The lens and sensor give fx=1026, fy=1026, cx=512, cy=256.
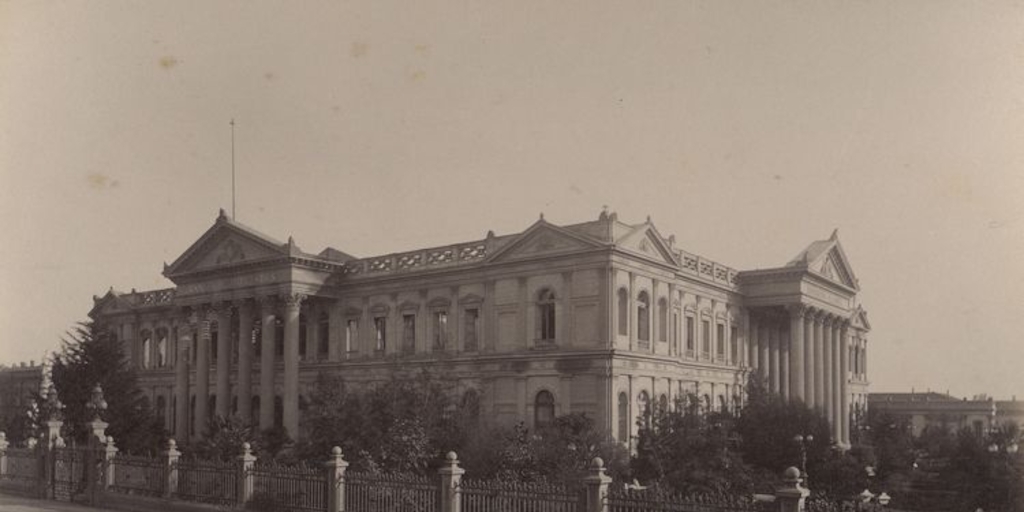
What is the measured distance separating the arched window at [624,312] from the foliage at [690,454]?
11.3 feet

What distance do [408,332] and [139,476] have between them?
19.2m

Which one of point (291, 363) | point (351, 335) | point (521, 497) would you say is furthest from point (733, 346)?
point (521, 497)

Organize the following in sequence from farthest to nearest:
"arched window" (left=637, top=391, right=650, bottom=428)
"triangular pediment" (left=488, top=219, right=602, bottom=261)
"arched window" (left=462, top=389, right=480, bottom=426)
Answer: "triangular pediment" (left=488, top=219, right=602, bottom=261) → "arched window" (left=637, top=391, right=650, bottom=428) → "arched window" (left=462, top=389, right=480, bottom=426)

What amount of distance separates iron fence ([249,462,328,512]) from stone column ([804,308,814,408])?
32.7m

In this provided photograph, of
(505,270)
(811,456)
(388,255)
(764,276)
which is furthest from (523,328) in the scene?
(764,276)

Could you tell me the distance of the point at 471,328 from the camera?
1694 inches

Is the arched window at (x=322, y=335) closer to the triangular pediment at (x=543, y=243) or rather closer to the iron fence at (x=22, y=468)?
the triangular pediment at (x=543, y=243)

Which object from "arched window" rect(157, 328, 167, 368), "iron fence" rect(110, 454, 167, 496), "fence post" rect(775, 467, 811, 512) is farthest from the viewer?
"arched window" rect(157, 328, 167, 368)

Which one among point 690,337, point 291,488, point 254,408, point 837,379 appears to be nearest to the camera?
point 291,488

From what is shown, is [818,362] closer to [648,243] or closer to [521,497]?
[648,243]

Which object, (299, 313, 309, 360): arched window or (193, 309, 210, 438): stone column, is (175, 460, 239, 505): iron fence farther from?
(193, 309, 210, 438): stone column

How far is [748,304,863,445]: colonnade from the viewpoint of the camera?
49531 millimetres

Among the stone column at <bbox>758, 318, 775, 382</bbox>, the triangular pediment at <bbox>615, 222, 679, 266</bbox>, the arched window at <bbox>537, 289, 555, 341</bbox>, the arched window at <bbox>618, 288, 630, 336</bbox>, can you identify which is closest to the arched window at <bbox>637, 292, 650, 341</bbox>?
the arched window at <bbox>618, 288, 630, 336</bbox>

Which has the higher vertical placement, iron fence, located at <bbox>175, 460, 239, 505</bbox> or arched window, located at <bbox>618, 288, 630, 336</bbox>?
arched window, located at <bbox>618, 288, 630, 336</bbox>
